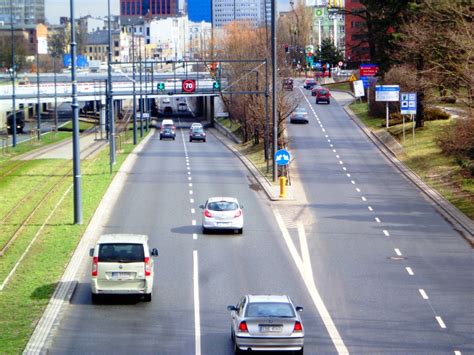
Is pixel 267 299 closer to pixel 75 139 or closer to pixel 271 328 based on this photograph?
pixel 271 328

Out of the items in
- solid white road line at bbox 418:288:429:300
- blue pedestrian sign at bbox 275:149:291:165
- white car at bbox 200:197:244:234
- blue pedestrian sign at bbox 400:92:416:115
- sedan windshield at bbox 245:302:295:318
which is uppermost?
blue pedestrian sign at bbox 400:92:416:115

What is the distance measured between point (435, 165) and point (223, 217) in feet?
72.6

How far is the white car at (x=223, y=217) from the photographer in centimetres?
3741

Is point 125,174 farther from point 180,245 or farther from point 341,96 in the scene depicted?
point 341,96

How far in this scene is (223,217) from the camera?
3744cm

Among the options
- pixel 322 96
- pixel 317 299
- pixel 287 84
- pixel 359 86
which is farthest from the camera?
pixel 322 96

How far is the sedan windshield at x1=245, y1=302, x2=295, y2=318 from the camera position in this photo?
20375 mm

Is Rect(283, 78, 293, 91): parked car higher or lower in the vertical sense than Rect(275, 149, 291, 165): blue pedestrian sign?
higher

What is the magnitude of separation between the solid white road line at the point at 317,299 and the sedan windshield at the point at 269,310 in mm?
1714

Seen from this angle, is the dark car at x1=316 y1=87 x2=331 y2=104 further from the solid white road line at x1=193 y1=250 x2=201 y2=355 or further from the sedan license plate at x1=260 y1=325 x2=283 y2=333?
the sedan license plate at x1=260 y1=325 x2=283 y2=333

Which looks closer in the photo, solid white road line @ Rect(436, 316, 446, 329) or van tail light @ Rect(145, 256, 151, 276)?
solid white road line @ Rect(436, 316, 446, 329)

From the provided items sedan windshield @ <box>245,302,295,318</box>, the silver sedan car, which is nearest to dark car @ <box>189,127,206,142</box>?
sedan windshield @ <box>245,302,295,318</box>

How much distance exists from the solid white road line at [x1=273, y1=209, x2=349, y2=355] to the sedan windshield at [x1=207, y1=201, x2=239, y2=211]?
2.13 metres

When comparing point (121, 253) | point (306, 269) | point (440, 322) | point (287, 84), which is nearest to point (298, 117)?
point (287, 84)
